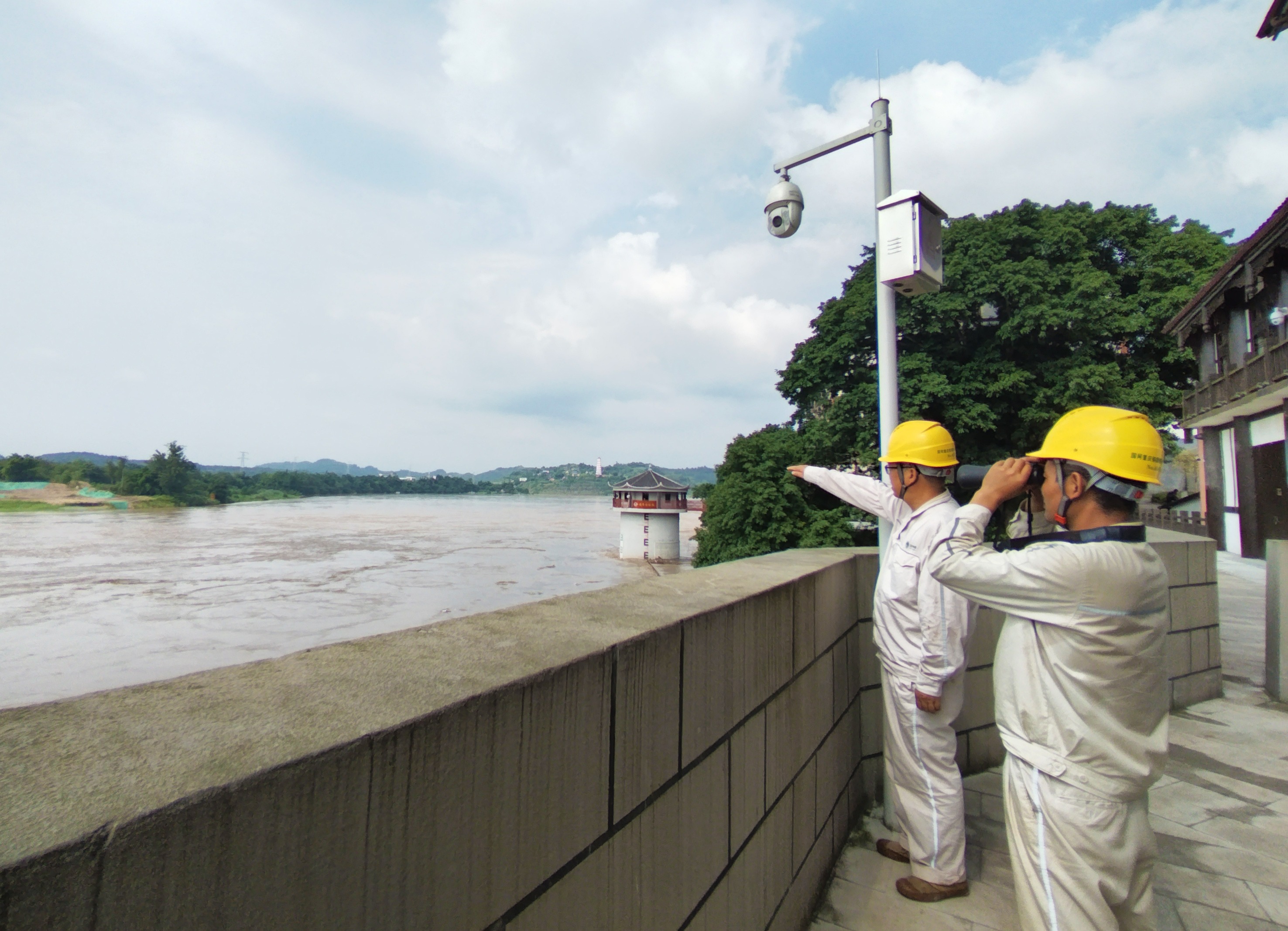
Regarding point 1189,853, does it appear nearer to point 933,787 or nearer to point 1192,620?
point 933,787

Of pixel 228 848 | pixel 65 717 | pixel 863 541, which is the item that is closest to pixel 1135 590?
pixel 228 848

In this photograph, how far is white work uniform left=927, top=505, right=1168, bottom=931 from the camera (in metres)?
1.75

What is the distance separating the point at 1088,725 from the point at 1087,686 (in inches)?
4.3

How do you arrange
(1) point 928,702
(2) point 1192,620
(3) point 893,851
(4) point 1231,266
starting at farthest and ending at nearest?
(4) point 1231,266 < (2) point 1192,620 < (3) point 893,851 < (1) point 928,702

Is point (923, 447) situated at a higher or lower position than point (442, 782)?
higher

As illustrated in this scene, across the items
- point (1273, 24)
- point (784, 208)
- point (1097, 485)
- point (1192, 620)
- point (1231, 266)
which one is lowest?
point (1192, 620)

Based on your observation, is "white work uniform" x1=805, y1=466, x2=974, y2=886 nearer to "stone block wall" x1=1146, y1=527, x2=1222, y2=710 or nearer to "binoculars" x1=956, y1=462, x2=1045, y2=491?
"binoculars" x1=956, y1=462, x2=1045, y2=491

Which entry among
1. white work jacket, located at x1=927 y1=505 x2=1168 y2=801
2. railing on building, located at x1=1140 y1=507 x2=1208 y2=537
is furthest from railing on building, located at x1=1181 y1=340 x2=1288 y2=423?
white work jacket, located at x1=927 y1=505 x2=1168 y2=801

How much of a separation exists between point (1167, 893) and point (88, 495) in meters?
140

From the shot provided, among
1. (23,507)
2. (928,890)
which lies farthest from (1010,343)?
(23,507)

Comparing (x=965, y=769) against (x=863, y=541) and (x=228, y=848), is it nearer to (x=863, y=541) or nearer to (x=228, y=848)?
(x=228, y=848)

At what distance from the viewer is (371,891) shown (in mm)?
863

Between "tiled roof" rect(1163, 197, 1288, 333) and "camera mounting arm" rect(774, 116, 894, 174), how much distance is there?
17307 millimetres

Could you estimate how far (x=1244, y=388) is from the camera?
1742cm
